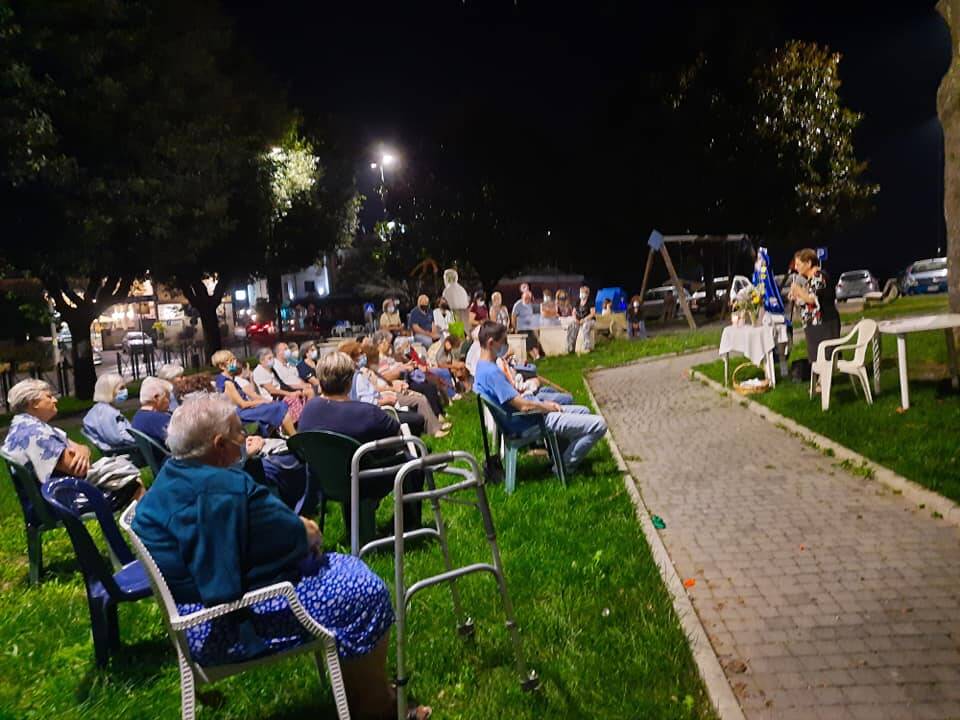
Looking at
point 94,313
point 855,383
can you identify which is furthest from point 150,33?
point 855,383

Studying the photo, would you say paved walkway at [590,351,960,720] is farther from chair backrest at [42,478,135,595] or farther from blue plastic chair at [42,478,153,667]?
chair backrest at [42,478,135,595]

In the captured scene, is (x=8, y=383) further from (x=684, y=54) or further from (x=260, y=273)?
(x=684, y=54)

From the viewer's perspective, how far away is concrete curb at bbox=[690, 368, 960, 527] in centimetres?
527

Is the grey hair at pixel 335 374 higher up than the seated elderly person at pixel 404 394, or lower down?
higher up

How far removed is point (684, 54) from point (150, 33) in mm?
19884

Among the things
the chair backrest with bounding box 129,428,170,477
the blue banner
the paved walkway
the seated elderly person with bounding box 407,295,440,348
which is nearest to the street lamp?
the seated elderly person with bounding box 407,295,440,348

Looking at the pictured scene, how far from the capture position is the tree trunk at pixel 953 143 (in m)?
9.45

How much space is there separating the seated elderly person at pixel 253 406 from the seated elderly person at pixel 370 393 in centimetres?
87

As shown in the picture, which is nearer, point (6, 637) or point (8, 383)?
point (6, 637)

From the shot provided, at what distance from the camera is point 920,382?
932 cm

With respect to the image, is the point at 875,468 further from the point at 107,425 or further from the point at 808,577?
the point at 107,425

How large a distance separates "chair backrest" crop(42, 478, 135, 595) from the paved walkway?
9.73ft

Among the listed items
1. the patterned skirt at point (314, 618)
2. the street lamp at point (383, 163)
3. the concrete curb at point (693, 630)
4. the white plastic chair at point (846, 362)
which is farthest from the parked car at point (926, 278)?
the patterned skirt at point (314, 618)

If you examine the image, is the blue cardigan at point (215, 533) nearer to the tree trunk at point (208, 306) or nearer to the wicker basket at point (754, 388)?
the wicker basket at point (754, 388)
